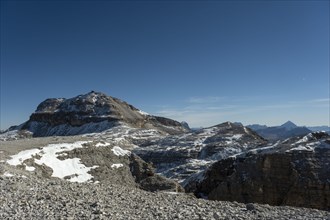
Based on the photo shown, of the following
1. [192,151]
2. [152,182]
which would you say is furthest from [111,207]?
[192,151]

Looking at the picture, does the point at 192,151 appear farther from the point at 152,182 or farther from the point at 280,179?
the point at 152,182

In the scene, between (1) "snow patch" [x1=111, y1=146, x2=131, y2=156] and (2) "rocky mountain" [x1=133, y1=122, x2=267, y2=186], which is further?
(2) "rocky mountain" [x1=133, y1=122, x2=267, y2=186]

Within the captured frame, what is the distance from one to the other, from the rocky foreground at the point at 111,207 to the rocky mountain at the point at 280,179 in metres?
50.6

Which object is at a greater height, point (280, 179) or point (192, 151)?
point (192, 151)

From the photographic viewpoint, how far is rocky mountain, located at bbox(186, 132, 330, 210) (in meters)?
65.5

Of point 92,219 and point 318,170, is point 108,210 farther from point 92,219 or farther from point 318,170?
point 318,170

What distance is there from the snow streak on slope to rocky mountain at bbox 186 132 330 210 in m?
32.5

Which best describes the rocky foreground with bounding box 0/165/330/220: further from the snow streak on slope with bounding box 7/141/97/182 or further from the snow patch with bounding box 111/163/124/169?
the snow patch with bounding box 111/163/124/169

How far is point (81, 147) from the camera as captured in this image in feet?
190

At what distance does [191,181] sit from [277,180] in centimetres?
2183

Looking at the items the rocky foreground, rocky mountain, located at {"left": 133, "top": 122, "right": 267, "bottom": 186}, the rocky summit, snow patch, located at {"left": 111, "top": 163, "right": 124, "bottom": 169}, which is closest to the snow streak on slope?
the rocky summit

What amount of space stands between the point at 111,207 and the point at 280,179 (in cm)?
5964

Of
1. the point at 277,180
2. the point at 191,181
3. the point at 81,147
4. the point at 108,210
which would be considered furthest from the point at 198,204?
the point at 191,181

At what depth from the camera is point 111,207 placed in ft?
60.1
